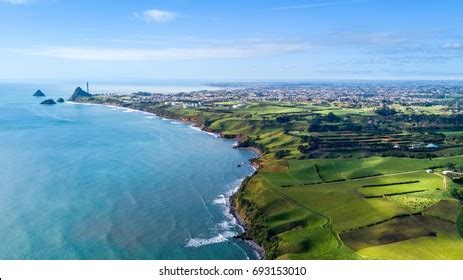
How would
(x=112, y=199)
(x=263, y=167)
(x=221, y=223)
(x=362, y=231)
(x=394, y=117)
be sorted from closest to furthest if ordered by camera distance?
(x=362, y=231), (x=221, y=223), (x=112, y=199), (x=263, y=167), (x=394, y=117)

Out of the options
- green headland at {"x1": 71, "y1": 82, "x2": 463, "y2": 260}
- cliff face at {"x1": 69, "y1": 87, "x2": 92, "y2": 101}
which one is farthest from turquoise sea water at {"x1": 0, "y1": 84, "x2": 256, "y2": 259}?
cliff face at {"x1": 69, "y1": 87, "x2": 92, "y2": 101}

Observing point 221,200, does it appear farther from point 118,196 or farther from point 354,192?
point 354,192

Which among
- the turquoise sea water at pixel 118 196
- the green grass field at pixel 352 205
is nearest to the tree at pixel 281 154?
the green grass field at pixel 352 205

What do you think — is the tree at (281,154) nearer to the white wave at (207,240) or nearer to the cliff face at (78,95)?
the white wave at (207,240)

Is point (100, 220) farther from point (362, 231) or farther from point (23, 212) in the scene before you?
point (362, 231)

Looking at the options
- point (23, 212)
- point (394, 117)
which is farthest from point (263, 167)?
point (394, 117)

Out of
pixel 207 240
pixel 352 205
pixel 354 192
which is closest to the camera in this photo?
pixel 207 240

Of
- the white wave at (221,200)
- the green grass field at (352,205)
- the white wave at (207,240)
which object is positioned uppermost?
the green grass field at (352,205)

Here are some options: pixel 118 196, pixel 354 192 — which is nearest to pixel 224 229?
pixel 354 192
